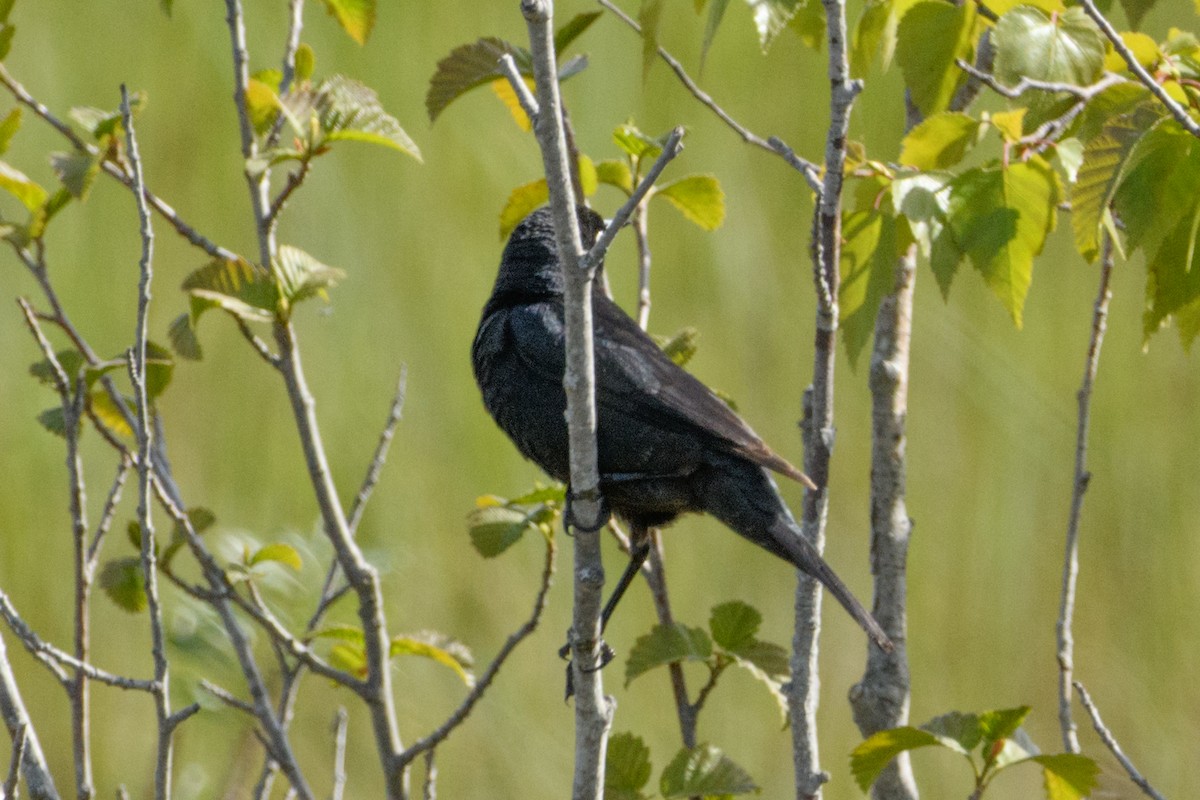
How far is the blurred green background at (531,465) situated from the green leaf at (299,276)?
70.1 inches

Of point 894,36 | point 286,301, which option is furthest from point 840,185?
point 286,301

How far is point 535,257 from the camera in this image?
2.79 metres

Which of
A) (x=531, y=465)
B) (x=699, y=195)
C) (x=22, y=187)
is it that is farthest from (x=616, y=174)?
(x=531, y=465)

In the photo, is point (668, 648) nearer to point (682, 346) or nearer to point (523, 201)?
point (682, 346)

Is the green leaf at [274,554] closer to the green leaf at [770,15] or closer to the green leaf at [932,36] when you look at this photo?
the green leaf at [770,15]

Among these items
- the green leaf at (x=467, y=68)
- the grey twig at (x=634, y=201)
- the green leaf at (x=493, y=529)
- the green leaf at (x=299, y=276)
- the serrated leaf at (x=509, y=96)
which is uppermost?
the serrated leaf at (x=509, y=96)

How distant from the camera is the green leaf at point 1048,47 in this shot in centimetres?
169

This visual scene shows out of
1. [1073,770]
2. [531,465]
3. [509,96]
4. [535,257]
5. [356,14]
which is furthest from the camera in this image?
[531,465]

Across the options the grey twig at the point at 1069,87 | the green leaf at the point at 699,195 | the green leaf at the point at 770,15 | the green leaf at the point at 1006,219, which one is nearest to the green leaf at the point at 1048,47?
the grey twig at the point at 1069,87

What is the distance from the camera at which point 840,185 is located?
1795 millimetres

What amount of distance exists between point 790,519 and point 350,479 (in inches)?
81.3

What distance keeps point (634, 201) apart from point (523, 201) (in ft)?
3.31

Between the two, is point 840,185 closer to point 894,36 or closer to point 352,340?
point 894,36

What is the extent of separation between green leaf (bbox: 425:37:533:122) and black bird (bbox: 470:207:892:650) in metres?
0.40
